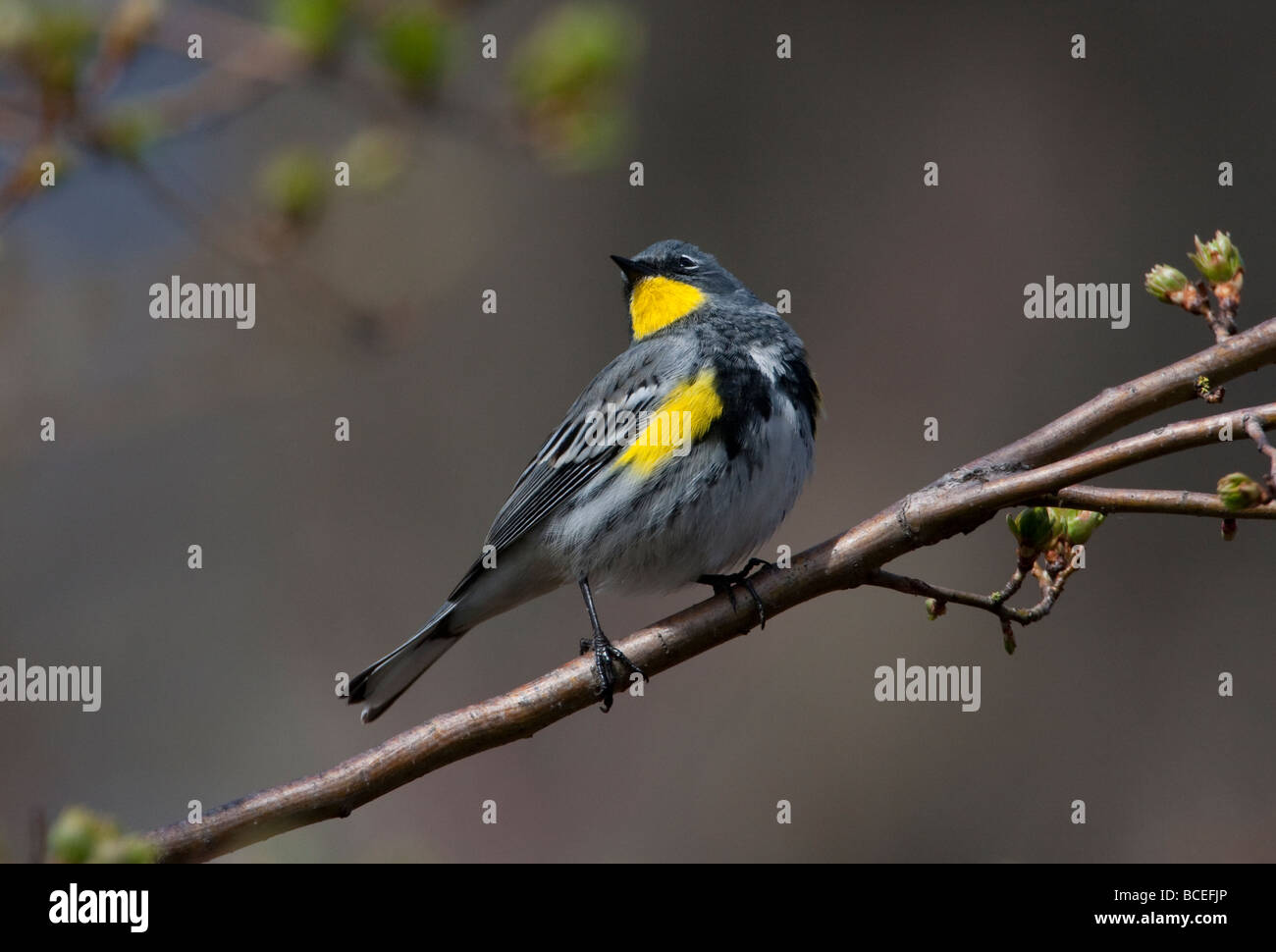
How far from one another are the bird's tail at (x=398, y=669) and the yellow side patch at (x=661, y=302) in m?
1.51

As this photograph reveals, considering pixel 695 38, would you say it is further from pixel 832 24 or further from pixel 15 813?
pixel 15 813

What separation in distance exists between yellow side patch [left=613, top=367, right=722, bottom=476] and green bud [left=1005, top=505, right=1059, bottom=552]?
155 centimetres

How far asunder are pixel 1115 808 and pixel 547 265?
4830mm

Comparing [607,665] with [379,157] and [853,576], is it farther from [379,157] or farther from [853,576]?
[379,157]

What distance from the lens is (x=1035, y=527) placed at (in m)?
3.03

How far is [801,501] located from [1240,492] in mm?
5427

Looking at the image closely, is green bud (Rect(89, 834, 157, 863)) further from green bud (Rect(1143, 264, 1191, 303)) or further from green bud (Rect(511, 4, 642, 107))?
green bud (Rect(1143, 264, 1191, 303))

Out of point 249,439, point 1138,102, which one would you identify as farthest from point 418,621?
point 1138,102

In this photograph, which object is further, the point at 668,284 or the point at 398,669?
the point at 668,284

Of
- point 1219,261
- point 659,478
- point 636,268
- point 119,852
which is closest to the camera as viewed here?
point 119,852

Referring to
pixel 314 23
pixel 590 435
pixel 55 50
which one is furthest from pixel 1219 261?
pixel 55 50

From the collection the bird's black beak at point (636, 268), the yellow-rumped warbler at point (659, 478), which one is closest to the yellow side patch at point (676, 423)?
the yellow-rumped warbler at point (659, 478)

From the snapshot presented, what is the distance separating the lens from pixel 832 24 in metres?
8.55

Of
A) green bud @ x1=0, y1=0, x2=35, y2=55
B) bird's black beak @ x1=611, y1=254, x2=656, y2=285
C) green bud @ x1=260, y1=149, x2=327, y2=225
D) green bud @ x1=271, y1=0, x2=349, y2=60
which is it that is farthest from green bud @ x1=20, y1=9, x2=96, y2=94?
bird's black beak @ x1=611, y1=254, x2=656, y2=285
